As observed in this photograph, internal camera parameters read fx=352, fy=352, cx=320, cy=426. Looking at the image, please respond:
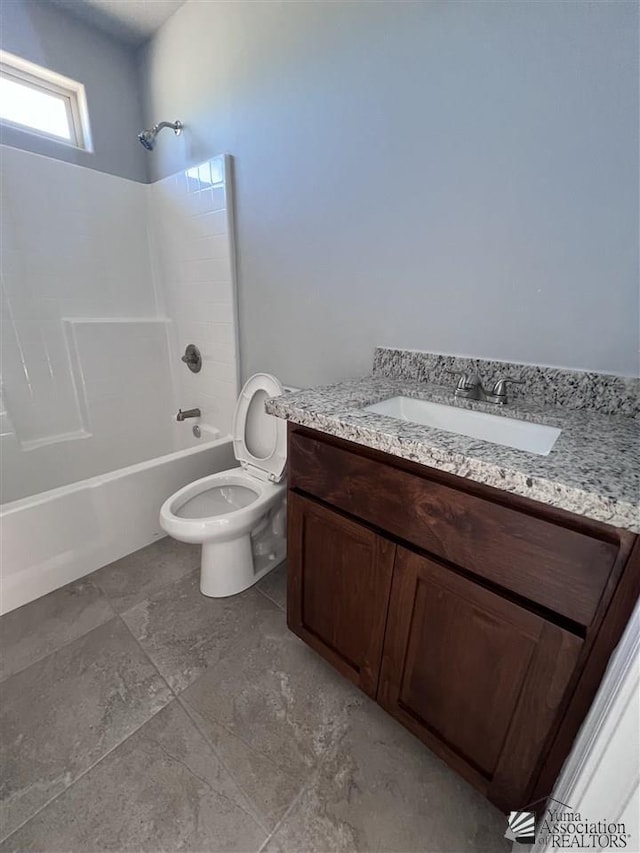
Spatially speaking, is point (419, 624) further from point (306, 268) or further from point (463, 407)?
point (306, 268)

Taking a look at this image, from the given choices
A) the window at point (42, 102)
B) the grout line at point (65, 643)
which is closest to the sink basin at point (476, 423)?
the grout line at point (65, 643)

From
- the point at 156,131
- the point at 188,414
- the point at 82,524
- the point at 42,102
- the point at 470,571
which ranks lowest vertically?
the point at 82,524

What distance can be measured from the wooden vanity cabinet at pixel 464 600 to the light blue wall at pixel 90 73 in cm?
228

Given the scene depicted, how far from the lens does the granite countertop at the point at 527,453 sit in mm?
537

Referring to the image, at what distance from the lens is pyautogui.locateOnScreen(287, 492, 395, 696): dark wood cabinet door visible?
34.8 inches

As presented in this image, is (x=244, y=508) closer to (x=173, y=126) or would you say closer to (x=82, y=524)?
(x=82, y=524)

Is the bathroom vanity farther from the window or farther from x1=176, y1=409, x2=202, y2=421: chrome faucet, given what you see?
the window

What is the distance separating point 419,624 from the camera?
83 cm

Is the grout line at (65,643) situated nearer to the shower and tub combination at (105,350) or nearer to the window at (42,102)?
the shower and tub combination at (105,350)

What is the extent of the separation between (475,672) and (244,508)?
0.90 metres

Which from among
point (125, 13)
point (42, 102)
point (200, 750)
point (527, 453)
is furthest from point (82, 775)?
point (125, 13)

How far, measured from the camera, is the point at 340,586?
0.98 metres

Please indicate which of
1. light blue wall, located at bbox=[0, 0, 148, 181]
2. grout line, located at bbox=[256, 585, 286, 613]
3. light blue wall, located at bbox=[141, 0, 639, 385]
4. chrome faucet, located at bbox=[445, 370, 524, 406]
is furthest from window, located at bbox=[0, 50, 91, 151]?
grout line, located at bbox=[256, 585, 286, 613]

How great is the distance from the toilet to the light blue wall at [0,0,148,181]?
1.77m
